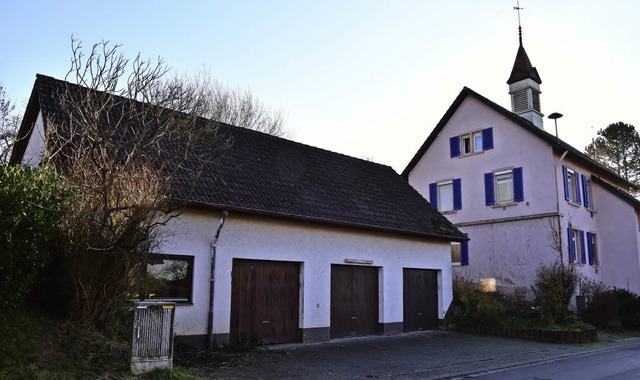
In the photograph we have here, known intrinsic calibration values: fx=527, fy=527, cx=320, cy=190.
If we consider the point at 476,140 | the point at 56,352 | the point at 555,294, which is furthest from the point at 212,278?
the point at 476,140

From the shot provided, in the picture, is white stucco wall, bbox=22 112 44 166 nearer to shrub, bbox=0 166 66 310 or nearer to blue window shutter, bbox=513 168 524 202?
shrub, bbox=0 166 66 310

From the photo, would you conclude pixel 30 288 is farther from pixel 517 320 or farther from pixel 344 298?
pixel 517 320

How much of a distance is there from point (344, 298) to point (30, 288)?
30.9ft

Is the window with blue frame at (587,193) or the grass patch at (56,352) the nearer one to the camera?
the grass patch at (56,352)

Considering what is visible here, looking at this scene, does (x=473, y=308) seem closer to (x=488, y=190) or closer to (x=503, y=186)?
(x=488, y=190)

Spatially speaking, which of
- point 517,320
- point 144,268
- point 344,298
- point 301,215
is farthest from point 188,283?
point 517,320

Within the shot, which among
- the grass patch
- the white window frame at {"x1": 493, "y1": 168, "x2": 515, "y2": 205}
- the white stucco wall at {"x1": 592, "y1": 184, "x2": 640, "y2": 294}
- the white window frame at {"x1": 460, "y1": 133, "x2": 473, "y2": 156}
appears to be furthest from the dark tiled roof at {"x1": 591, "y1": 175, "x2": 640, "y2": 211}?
the grass patch

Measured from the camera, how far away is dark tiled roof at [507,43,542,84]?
28.3 metres

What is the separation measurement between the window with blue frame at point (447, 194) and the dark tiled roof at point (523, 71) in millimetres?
6718

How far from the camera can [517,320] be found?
62.4 ft

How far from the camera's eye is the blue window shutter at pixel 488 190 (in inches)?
1008

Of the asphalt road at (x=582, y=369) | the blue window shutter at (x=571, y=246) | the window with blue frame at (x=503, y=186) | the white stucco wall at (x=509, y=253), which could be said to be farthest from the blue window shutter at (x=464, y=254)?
the asphalt road at (x=582, y=369)

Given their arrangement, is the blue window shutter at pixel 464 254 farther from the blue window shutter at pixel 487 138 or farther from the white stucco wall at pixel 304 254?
the white stucco wall at pixel 304 254

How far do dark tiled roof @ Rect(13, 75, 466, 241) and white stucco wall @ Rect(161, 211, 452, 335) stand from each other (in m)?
0.41
